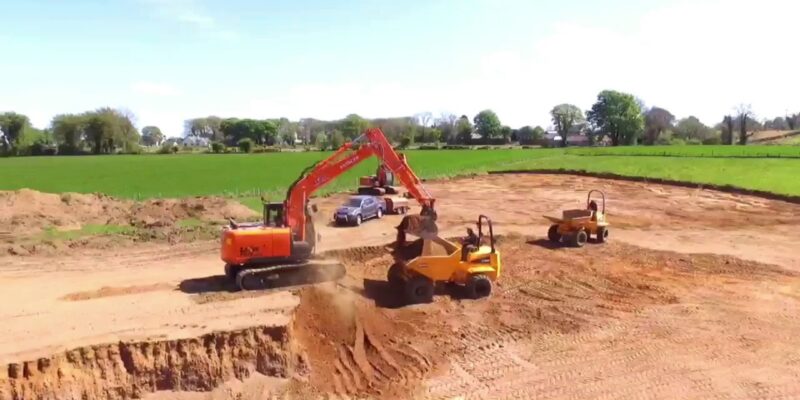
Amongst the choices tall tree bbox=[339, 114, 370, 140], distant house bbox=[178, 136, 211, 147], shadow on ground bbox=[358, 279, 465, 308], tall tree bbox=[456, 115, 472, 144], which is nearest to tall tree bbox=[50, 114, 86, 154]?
distant house bbox=[178, 136, 211, 147]

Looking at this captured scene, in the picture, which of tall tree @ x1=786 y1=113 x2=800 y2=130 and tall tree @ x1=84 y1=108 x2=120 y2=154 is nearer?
tall tree @ x1=84 y1=108 x2=120 y2=154

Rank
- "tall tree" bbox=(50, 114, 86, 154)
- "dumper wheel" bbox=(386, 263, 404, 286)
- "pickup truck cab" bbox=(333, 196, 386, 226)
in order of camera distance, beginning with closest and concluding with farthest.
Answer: "dumper wheel" bbox=(386, 263, 404, 286), "pickup truck cab" bbox=(333, 196, 386, 226), "tall tree" bbox=(50, 114, 86, 154)

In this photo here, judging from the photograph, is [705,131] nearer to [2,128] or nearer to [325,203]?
[325,203]

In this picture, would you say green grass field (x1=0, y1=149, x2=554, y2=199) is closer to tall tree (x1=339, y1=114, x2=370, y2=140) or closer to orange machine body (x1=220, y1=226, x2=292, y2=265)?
orange machine body (x1=220, y1=226, x2=292, y2=265)

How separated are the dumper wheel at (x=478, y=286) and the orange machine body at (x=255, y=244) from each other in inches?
201

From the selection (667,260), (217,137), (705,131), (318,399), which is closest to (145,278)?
(318,399)

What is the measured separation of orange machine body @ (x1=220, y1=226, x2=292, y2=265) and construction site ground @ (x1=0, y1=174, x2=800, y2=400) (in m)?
1.05

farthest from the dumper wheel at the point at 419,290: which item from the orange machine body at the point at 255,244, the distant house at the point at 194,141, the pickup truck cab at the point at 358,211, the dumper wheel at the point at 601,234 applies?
the distant house at the point at 194,141

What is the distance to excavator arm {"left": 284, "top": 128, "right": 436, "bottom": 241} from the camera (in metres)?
17.3

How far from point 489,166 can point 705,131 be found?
101128 mm

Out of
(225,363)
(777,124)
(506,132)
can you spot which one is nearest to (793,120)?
(777,124)

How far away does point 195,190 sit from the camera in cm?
4544

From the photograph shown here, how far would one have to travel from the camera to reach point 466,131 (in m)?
152

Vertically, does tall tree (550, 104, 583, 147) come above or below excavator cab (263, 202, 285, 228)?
above
